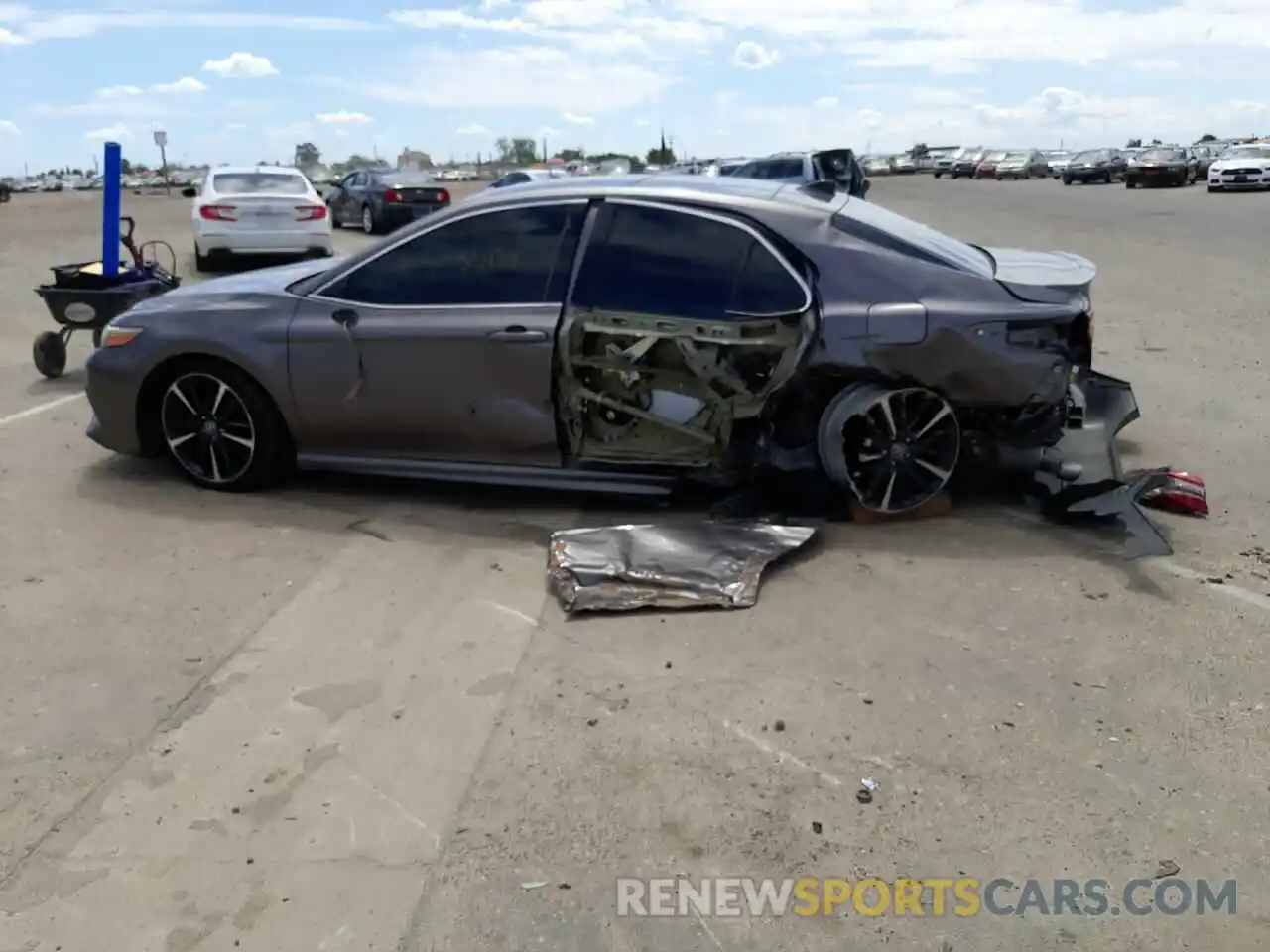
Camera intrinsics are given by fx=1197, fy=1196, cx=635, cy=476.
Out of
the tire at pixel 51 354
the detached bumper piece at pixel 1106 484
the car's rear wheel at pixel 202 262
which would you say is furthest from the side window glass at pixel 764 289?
the car's rear wheel at pixel 202 262

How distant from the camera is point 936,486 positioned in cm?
573

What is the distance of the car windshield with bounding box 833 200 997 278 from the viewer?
5684 mm

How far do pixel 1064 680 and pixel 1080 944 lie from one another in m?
1.42

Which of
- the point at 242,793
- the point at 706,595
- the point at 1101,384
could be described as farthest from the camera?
the point at 1101,384

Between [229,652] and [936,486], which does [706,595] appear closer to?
[936,486]

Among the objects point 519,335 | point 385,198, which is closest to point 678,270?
point 519,335

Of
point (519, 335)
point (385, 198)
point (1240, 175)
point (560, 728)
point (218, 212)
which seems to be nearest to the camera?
point (560, 728)

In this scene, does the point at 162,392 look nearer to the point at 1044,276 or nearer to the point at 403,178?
the point at 1044,276

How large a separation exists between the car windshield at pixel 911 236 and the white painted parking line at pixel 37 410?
5799mm

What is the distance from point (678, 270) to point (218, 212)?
1279cm

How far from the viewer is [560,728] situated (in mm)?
3887

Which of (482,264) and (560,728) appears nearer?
(560,728)

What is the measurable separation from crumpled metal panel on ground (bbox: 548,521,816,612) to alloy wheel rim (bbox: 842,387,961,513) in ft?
1.35

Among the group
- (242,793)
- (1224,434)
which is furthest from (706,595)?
(1224,434)
